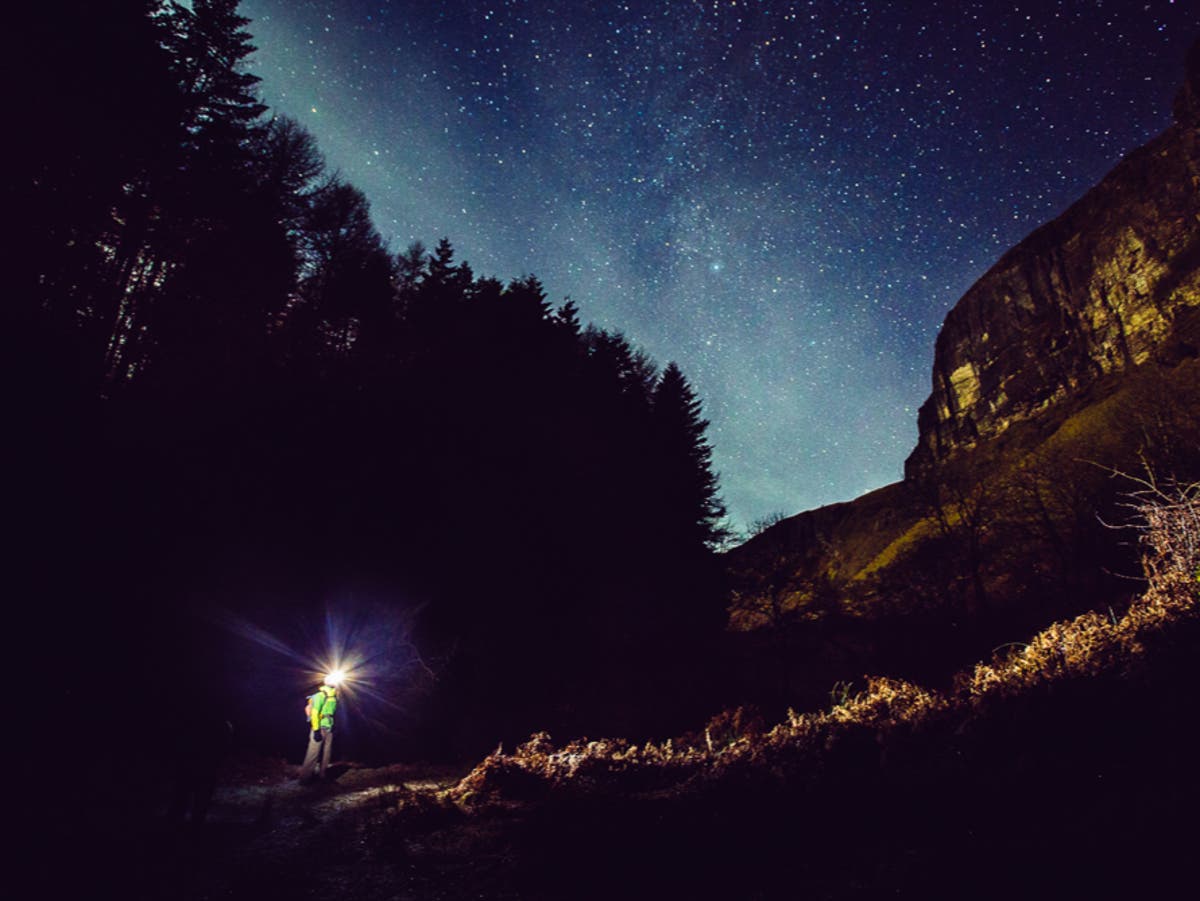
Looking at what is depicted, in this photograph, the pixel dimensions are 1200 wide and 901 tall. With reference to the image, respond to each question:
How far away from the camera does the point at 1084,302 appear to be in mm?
66812

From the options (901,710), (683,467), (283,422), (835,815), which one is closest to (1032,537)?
(683,467)

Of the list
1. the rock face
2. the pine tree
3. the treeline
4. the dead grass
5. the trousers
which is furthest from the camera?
the rock face

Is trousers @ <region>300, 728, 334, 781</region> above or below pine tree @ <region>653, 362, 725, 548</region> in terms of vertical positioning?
below

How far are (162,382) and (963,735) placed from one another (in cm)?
1730

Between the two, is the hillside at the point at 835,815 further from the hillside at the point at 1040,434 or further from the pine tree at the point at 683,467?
the pine tree at the point at 683,467

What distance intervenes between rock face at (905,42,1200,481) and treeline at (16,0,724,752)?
37.6 metres

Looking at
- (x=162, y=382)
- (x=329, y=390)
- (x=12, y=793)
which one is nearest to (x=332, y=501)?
(x=329, y=390)

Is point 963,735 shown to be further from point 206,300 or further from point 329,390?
point 206,300

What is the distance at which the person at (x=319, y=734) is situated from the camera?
9945 millimetres

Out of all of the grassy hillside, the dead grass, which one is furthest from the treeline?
the grassy hillside

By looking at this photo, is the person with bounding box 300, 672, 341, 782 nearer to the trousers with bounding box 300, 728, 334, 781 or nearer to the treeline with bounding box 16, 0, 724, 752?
the trousers with bounding box 300, 728, 334, 781

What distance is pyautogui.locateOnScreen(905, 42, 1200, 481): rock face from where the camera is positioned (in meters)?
56.0

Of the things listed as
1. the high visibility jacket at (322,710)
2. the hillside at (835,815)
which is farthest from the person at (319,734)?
the hillside at (835,815)

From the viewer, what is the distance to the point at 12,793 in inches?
246
